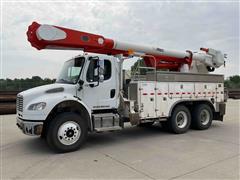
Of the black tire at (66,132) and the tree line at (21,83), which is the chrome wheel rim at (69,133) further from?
the tree line at (21,83)

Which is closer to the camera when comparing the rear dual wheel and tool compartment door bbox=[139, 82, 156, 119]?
tool compartment door bbox=[139, 82, 156, 119]

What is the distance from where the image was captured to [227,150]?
565 centimetres

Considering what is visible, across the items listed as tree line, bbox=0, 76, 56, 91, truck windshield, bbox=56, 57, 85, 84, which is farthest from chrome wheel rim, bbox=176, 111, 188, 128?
tree line, bbox=0, 76, 56, 91

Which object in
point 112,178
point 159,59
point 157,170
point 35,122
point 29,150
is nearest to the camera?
point 112,178

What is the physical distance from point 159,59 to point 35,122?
4950mm

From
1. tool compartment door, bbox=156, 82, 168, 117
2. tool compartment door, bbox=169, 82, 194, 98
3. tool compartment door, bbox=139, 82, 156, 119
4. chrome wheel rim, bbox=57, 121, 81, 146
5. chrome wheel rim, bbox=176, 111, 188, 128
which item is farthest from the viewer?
chrome wheel rim, bbox=176, 111, 188, 128

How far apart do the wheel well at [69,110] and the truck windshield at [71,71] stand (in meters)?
0.62

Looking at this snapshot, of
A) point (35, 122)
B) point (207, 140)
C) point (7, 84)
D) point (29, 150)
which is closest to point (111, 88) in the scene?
point (35, 122)

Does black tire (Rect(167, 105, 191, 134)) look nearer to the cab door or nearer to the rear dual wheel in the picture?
the rear dual wheel

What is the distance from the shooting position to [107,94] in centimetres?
659

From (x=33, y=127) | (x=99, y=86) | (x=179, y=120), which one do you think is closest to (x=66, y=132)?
(x=33, y=127)

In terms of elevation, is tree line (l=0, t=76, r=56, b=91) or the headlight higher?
tree line (l=0, t=76, r=56, b=91)

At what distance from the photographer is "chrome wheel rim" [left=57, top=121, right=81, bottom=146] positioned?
562cm

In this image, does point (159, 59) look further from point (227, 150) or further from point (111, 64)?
point (227, 150)
